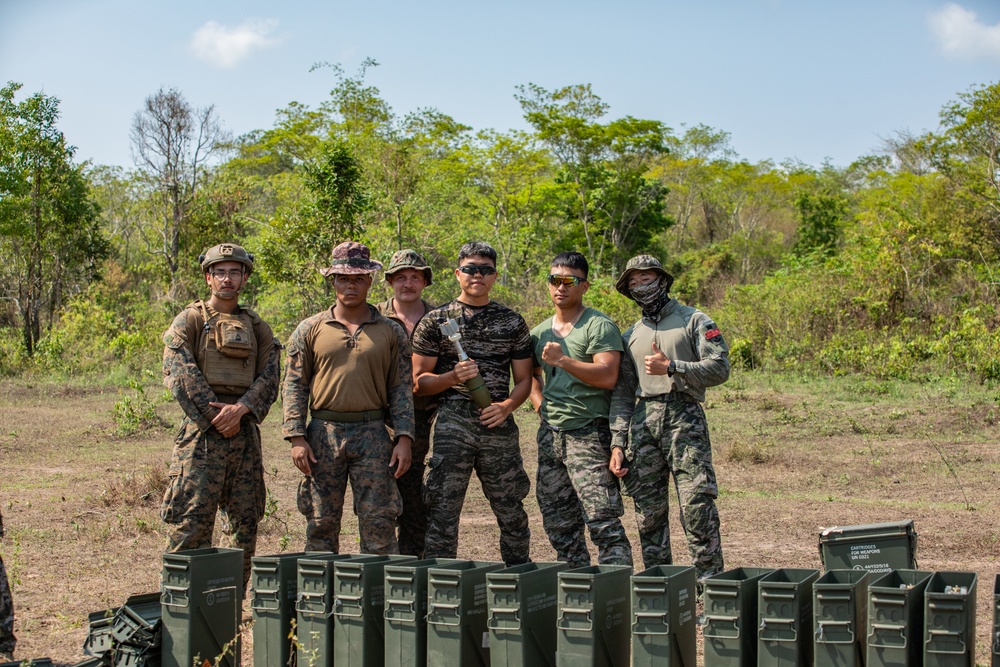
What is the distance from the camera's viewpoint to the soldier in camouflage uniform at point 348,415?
5312mm

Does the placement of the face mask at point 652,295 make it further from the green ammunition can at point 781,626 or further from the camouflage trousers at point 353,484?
the green ammunition can at point 781,626

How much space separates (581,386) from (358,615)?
185 cm

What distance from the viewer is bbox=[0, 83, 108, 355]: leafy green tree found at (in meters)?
21.5

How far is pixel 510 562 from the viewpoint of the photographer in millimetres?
5664

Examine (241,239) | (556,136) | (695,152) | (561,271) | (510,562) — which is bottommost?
(510,562)

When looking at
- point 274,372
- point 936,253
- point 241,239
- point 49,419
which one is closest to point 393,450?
point 274,372

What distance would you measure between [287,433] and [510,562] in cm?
143

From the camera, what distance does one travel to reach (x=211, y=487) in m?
5.30

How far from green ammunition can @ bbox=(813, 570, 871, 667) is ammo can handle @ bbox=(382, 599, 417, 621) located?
1.57 m

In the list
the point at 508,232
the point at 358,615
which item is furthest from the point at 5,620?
the point at 508,232

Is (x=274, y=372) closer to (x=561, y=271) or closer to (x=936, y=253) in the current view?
(x=561, y=271)

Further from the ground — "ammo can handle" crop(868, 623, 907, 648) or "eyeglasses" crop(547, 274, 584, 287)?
"eyeglasses" crop(547, 274, 584, 287)

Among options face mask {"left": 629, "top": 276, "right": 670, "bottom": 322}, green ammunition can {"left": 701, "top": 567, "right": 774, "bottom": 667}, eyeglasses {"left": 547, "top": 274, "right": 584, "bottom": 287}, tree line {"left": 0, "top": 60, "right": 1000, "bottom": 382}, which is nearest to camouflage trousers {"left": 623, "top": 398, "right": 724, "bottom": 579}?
face mask {"left": 629, "top": 276, "right": 670, "bottom": 322}

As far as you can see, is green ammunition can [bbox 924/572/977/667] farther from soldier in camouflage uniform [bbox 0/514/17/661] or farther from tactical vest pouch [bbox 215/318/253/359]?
soldier in camouflage uniform [bbox 0/514/17/661]
